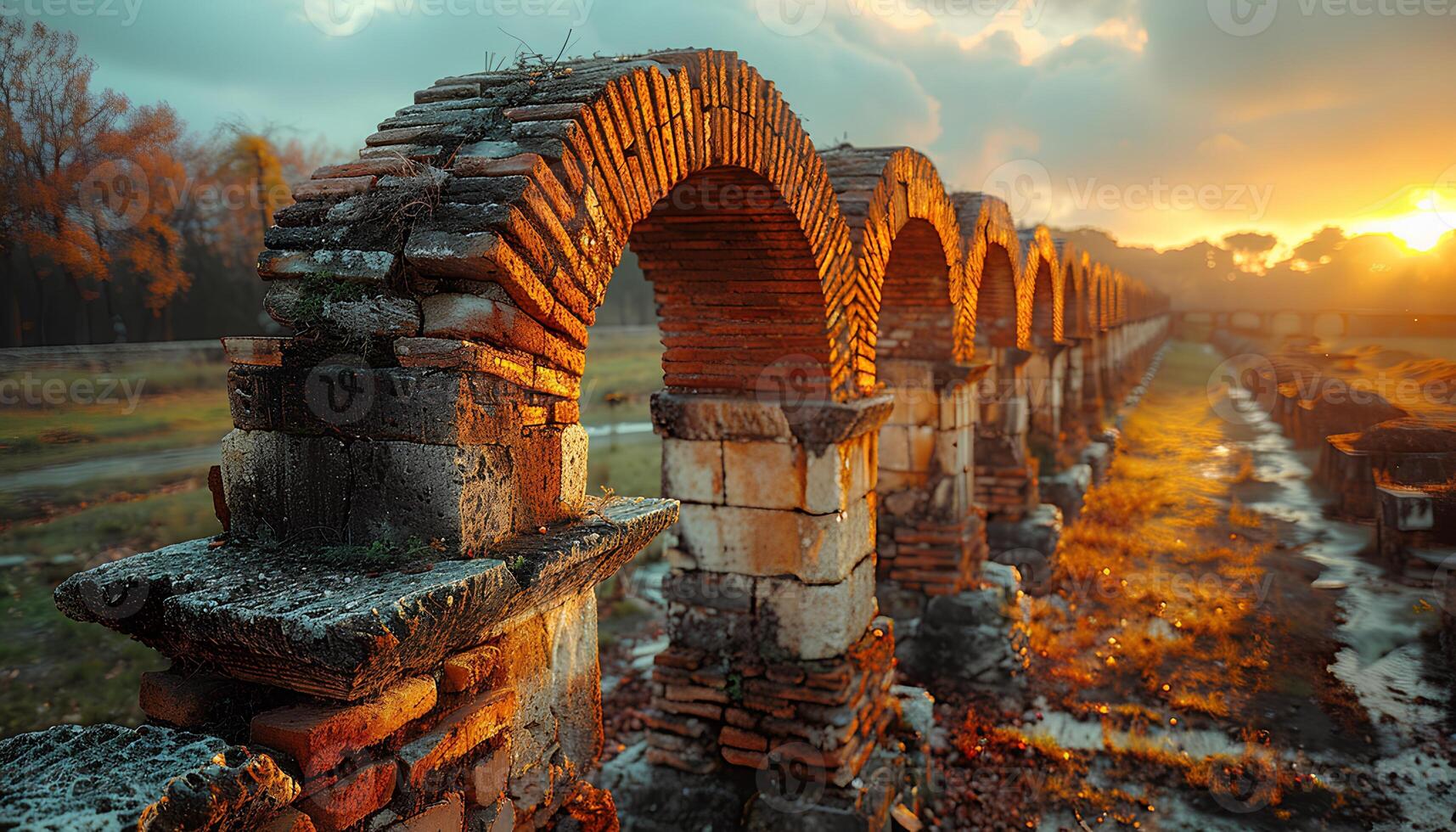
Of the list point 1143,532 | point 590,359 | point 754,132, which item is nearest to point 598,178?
point 754,132

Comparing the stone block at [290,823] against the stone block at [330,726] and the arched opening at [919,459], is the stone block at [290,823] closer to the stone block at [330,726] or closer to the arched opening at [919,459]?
the stone block at [330,726]

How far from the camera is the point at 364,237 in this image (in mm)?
2164

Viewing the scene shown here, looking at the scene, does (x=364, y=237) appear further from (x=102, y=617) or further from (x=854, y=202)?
(x=854, y=202)

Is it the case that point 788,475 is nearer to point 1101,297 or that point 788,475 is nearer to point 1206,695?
point 1206,695

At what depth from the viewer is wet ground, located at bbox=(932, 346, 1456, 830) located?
4.74m

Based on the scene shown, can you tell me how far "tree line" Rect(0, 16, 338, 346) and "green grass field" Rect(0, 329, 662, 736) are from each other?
538 mm

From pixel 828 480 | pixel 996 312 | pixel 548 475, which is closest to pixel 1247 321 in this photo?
pixel 996 312

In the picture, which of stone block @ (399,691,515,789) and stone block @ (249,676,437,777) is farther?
stone block @ (399,691,515,789)

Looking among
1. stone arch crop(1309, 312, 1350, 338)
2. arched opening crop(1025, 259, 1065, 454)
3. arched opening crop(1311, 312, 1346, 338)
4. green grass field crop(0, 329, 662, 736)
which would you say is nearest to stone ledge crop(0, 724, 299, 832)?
green grass field crop(0, 329, 662, 736)

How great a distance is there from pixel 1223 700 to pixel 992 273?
4459 mm

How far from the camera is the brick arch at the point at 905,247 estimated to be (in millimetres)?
4645

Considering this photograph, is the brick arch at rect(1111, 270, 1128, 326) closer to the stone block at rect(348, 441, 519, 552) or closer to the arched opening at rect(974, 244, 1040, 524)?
the arched opening at rect(974, 244, 1040, 524)

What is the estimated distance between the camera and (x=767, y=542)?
14.8ft

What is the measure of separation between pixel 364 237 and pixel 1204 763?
18.1ft
